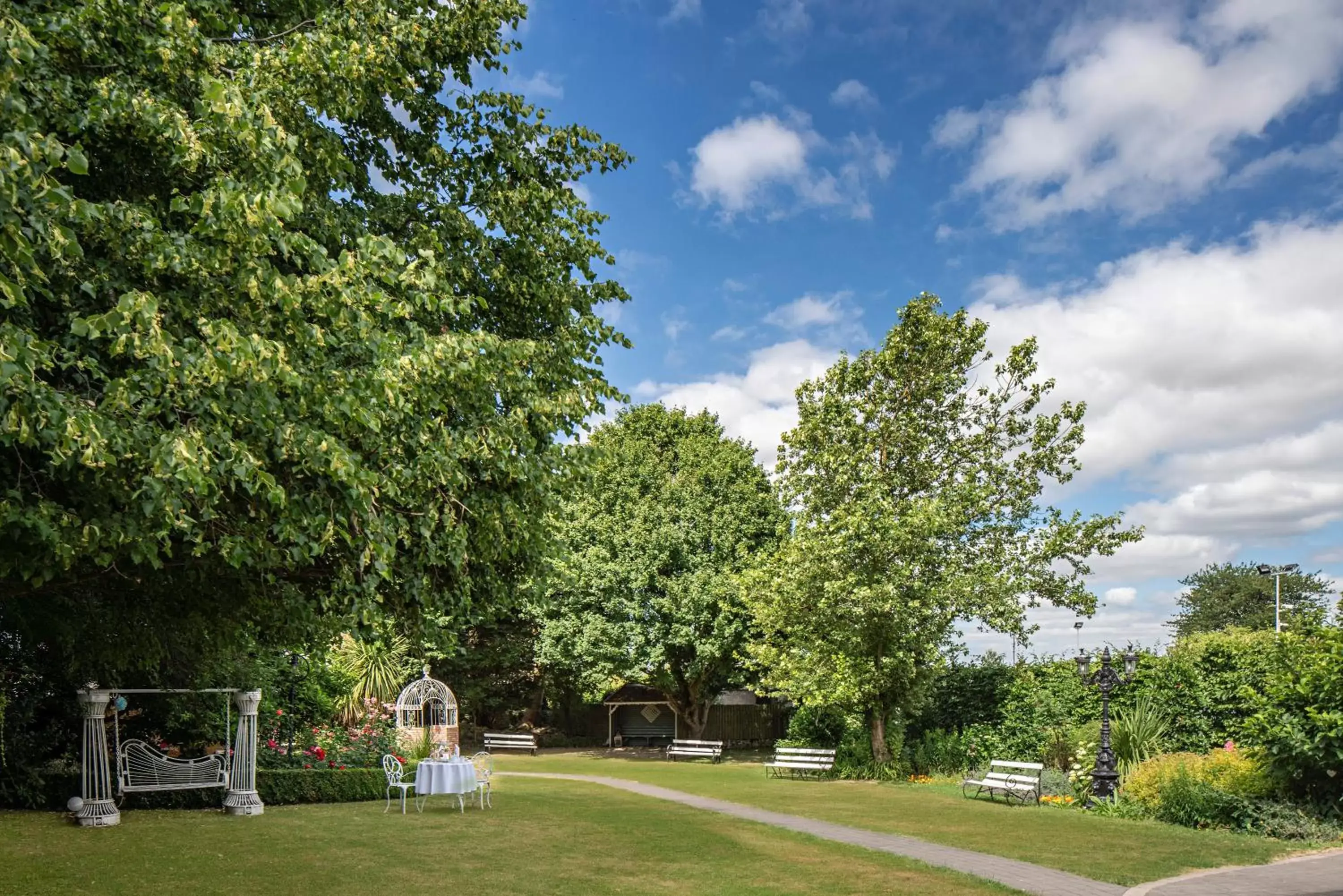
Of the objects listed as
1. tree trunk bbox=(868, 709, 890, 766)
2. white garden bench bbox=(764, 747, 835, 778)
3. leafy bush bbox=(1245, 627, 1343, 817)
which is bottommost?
white garden bench bbox=(764, 747, 835, 778)

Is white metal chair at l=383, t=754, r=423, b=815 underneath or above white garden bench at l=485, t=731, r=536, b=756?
above

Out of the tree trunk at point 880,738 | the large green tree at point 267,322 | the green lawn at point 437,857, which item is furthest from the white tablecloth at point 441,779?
the tree trunk at point 880,738

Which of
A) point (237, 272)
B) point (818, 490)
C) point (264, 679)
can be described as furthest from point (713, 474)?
point (237, 272)

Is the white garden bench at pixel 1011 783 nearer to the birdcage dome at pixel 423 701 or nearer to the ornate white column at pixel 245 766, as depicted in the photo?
the ornate white column at pixel 245 766

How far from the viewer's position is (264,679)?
16469mm

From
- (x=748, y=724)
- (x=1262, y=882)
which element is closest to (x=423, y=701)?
(x=748, y=724)

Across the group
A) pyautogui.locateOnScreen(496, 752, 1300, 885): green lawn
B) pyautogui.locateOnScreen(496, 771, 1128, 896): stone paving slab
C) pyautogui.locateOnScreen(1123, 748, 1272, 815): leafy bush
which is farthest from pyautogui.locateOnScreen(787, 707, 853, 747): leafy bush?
pyautogui.locateOnScreen(1123, 748, 1272, 815): leafy bush

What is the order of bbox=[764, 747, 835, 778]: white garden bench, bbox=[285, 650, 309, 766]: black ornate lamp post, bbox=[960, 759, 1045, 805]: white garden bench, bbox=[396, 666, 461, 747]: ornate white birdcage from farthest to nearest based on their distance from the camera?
1. bbox=[764, 747, 835, 778]: white garden bench
2. bbox=[396, 666, 461, 747]: ornate white birdcage
3. bbox=[285, 650, 309, 766]: black ornate lamp post
4. bbox=[960, 759, 1045, 805]: white garden bench

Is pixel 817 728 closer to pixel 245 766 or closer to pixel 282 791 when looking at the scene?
pixel 282 791

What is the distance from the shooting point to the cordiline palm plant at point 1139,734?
1633 centimetres

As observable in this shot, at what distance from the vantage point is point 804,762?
22328mm

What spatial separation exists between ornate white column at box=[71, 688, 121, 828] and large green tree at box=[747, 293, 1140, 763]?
13.7m

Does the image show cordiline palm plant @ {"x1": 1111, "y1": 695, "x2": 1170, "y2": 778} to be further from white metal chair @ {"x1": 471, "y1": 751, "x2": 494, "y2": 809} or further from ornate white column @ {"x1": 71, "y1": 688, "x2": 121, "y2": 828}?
ornate white column @ {"x1": 71, "y1": 688, "x2": 121, "y2": 828}

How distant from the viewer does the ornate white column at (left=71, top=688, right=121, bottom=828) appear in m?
12.7
